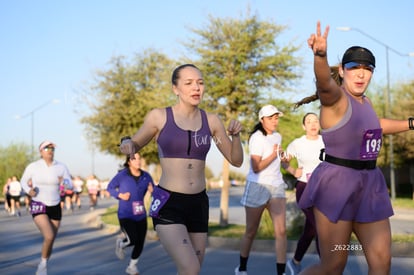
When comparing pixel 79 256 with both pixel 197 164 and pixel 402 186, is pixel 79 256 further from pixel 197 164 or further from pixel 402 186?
pixel 402 186

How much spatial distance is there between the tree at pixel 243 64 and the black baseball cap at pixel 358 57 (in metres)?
12.7

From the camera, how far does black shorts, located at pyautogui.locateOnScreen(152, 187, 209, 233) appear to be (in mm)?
5520

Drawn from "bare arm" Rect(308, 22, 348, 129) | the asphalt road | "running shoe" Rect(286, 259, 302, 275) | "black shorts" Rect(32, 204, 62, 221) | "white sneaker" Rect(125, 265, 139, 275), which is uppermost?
"bare arm" Rect(308, 22, 348, 129)

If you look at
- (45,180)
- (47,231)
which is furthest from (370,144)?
(45,180)

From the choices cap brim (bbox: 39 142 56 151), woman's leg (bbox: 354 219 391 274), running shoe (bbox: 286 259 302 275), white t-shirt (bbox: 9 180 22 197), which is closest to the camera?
woman's leg (bbox: 354 219 391 274)

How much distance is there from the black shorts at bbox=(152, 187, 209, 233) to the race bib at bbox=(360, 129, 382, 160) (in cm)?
139

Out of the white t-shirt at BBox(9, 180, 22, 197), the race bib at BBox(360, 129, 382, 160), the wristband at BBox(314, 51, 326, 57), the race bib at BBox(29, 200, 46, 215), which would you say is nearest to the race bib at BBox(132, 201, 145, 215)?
the race bib at BBox(29, 200, 46, 215)

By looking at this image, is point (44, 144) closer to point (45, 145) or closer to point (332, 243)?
point (45, 145)

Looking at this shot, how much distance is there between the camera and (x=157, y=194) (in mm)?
5680

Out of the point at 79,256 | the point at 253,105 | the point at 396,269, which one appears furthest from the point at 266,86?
the point at 396,269

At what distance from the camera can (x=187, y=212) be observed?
5582 mm

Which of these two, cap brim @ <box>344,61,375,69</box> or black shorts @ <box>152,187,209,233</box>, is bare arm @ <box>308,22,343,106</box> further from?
black shorts @ <box>152,187,209,233</box>

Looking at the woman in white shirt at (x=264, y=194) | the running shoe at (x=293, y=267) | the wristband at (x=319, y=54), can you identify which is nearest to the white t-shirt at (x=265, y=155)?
the woman in white shirt at (x=264, y=194)

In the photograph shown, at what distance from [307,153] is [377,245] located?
405 centimetres
